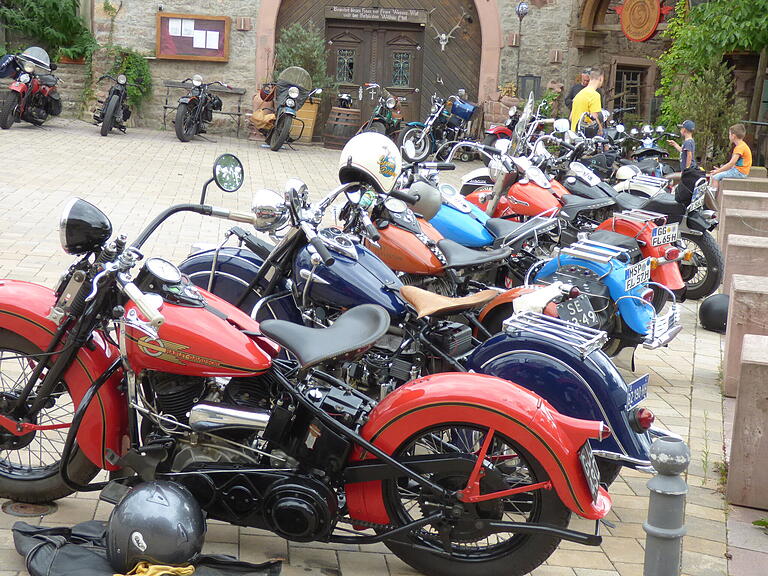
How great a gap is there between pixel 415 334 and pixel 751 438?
157 centimetres

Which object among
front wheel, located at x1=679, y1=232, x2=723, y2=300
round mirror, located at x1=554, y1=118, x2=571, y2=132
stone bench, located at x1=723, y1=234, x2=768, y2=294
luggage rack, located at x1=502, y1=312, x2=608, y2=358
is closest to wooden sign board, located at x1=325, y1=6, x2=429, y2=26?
round mirror, located at x1=554, y1=118, x2=571, y2=132

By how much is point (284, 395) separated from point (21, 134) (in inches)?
559

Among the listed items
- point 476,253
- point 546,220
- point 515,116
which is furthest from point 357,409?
point 515,116

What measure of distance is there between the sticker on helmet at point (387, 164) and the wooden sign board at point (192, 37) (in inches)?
617

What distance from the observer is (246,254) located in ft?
16.2

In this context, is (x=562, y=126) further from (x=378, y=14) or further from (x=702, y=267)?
(x=378, y=14)

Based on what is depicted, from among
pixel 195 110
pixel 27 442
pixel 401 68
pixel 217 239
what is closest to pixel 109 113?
pixel 195 110

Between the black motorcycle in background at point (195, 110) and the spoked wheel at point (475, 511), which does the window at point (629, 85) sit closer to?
the black motorcycle in background at point (195, 110)

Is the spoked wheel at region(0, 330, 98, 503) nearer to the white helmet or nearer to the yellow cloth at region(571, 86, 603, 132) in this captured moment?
the white helmet

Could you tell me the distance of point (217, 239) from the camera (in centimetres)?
927

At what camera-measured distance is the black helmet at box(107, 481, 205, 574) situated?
3.15 m

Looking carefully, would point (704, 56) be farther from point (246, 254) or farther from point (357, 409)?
point (357, 409)

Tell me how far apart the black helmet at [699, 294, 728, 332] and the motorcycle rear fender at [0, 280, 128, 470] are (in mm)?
5515

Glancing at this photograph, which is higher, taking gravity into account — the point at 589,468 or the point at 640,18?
the point at 640,18
